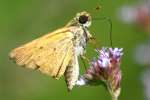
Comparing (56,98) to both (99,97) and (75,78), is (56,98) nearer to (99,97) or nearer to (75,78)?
(99,97)

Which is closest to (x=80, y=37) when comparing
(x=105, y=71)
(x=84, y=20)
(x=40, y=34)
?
(x=84, y=20)

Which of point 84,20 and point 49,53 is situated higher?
point 84,20

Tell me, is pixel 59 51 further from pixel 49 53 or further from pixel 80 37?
pixel 80 37

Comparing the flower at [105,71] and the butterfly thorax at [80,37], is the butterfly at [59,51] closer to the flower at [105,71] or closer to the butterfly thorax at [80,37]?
the butterfly thorax at [80,37]

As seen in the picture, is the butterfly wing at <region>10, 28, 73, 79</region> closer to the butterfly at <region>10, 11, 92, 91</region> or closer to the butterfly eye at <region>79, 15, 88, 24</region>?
the butterfly at <region>10, 11, 92, 91</region>

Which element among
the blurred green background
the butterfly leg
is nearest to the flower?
the butterfly leg
